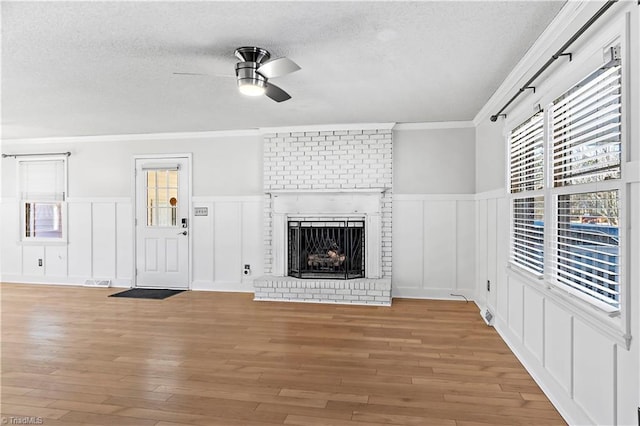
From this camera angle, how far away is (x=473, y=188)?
5.34 metres

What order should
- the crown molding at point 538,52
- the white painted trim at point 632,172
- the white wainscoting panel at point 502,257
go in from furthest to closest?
the white wainscoting panel at point 502,257 → the crown molding at point 538,52 → the white painted trim at point 632,172

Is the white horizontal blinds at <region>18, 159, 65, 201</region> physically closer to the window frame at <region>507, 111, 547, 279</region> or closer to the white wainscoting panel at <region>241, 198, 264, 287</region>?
the white wainscoting panel at <region>241, 198, 264, 287</region>

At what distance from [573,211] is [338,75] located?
6.84ft

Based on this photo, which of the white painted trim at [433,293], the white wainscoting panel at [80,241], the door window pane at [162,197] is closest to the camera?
the white painted trim at [433,293]

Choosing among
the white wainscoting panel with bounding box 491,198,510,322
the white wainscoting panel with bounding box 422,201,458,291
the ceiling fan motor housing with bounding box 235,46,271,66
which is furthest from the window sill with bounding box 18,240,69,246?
the white wainscoting panel with bounding box 491,198,510,322

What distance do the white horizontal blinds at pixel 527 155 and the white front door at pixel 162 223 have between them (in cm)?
455

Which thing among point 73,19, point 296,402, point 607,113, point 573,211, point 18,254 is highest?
point 73,19

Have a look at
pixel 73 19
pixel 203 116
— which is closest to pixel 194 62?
pixel 73 19

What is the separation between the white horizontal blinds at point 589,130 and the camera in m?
Result: 1.87

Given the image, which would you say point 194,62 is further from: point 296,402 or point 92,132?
point 92,132

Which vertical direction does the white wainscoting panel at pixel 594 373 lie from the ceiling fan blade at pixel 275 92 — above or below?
below

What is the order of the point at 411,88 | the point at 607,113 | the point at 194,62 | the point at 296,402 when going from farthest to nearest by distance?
the point at 411,88, the point at 194,62, the point at 296,402, the point at 607,113

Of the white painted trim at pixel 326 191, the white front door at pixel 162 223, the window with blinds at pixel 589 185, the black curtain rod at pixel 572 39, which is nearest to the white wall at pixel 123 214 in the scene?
the white front door at pixel 162 223

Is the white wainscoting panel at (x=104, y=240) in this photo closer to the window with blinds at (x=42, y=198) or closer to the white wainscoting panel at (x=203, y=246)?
the window with blinds at (x=42, y=198)
